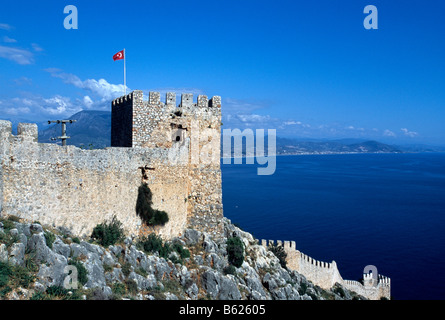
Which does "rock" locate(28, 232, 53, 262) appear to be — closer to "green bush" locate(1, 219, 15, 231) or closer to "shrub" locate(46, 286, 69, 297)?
"green bush" locate(1, 219, 15, 231)

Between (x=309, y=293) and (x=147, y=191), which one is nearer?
(x=147, y=191)

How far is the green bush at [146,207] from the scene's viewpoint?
1733 cm

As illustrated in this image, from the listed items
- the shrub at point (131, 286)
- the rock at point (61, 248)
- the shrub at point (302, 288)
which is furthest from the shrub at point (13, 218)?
the shrub at point (302, 288)

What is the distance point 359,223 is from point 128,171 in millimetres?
69088

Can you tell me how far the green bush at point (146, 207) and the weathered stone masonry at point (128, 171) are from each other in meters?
0.24

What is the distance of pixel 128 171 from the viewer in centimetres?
1688

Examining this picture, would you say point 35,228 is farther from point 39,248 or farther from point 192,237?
point 192,237

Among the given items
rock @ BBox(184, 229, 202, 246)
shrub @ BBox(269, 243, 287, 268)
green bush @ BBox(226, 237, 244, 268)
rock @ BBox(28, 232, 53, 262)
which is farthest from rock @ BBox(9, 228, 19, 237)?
shrub @ BBox(269, 243, 287, 268)

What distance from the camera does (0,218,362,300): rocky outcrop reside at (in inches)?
452

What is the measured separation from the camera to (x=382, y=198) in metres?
103
